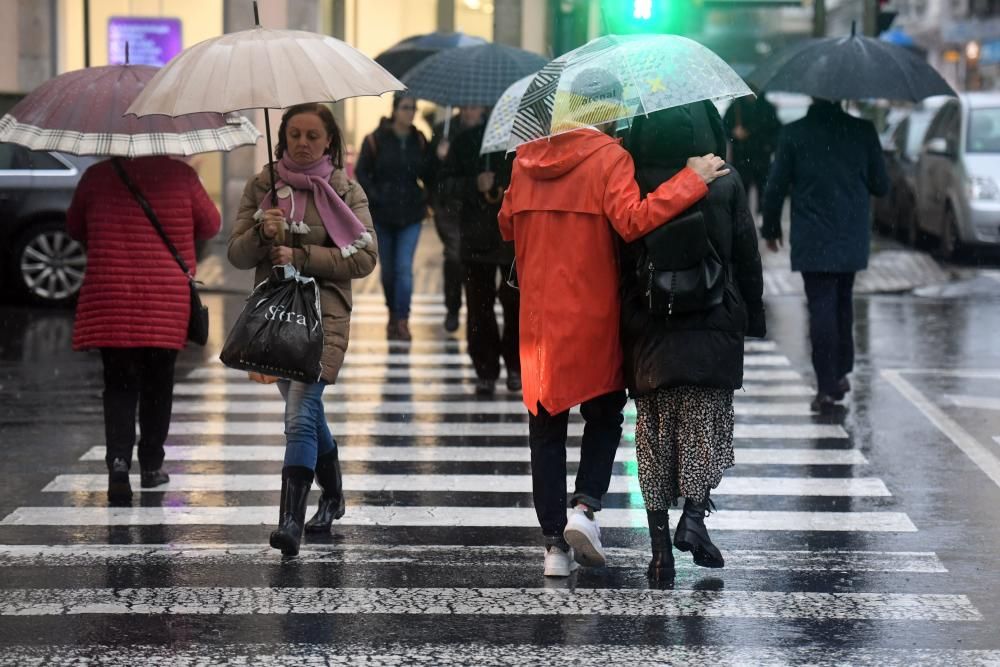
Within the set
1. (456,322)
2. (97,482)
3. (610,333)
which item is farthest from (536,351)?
(456,322)

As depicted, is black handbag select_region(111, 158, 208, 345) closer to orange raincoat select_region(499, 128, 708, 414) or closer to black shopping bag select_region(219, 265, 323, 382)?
black shopping bag select_region(219, 265, 323, 382)

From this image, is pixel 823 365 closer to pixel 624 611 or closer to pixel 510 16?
pixel 624 611

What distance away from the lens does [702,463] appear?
579 cm

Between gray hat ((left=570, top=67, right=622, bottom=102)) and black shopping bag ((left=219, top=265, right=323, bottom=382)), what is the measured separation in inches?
49.0

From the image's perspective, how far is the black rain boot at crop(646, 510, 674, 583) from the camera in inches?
229

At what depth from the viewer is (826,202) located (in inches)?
370

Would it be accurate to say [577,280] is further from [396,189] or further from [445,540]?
[396,189]

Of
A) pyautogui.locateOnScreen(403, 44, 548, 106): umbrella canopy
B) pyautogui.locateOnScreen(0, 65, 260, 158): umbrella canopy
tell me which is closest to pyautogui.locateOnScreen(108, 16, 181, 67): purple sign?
pyautogui.locateOnScreen(403, 44, 548, 106): umbrella canopy

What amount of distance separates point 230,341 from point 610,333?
137 cm

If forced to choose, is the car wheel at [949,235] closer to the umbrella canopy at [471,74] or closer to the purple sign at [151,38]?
the umbrella canopy at [471,74]

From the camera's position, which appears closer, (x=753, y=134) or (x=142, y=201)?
(x=142, y=201)

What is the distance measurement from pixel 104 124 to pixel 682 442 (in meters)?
2.78

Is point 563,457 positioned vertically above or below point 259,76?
below

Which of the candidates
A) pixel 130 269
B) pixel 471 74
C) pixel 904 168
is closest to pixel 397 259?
pixel 471 74
